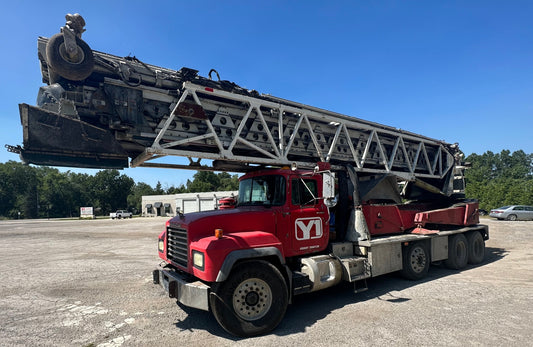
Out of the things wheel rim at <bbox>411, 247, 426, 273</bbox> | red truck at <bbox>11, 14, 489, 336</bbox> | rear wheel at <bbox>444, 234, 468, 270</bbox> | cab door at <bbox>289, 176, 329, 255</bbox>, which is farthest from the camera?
rear wheel at <bbox>444, 234, 468, 270</bbox>

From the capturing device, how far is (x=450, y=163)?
1121 centimetres

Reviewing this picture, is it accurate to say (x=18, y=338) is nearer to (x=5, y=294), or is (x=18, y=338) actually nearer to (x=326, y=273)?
(x=5, y=294)

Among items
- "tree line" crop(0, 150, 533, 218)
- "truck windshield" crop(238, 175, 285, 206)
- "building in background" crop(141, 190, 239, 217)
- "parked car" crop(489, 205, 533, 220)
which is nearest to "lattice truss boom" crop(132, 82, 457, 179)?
"truck windshield" crop(238, 175, 285, 206)

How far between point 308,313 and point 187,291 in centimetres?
224

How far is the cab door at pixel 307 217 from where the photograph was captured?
5.42 m

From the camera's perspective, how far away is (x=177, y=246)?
514cm

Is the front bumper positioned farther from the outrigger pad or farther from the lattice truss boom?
the outrigger pad

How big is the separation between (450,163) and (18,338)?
1310 cm

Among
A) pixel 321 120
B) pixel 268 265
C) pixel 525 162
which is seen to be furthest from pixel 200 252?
pixel 525 162

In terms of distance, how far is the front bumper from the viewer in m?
4.22

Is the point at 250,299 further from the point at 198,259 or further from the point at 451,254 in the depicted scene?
the point at 451,254

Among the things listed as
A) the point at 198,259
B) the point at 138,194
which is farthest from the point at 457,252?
the point at 138,194

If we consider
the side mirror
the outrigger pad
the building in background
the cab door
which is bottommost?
the building in background

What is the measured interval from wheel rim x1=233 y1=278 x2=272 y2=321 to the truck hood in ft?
2.91
